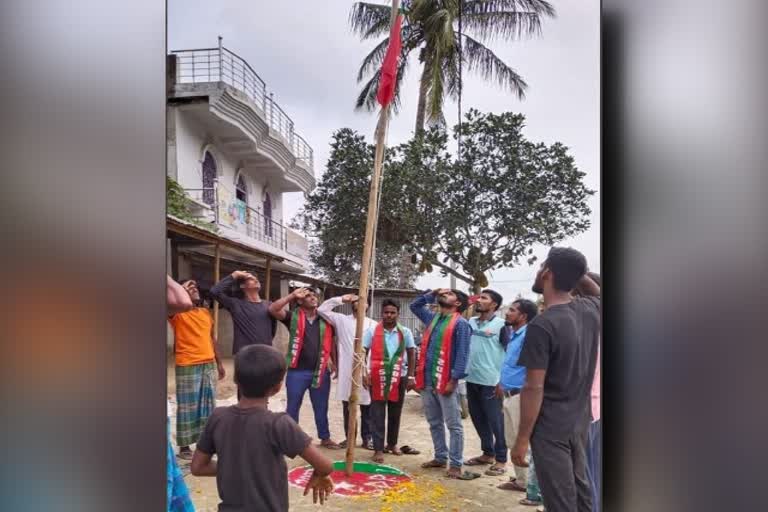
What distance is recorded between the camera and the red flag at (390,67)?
6.28ft

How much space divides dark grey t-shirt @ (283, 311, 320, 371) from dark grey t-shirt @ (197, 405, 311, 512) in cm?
28

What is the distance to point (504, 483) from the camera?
1.89m

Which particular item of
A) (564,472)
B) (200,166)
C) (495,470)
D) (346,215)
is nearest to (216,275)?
(200,166)

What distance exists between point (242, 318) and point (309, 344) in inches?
11.9

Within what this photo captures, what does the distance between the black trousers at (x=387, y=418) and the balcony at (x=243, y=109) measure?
0.99 m

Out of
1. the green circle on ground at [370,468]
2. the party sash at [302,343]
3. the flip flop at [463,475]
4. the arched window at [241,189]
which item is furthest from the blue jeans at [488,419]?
the arched window at [241,189]

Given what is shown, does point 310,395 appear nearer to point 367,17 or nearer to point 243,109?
point 243,109

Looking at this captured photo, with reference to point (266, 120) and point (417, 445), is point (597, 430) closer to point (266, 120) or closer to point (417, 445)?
point (417, 445)

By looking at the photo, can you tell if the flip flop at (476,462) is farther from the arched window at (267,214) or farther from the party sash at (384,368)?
the arched window at (267,214)

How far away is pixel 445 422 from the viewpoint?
6.60 ft
